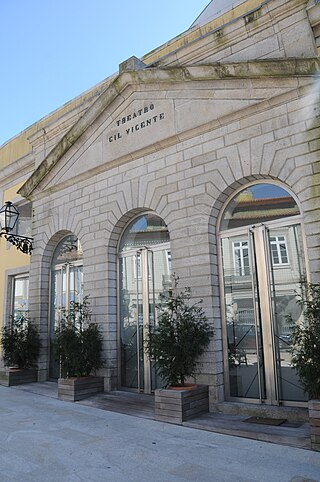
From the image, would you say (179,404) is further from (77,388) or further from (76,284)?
(76,284)

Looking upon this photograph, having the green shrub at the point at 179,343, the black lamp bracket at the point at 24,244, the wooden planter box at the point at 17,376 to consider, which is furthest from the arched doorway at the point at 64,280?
the green shrub at the point at 179,343

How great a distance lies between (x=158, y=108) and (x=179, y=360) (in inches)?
196

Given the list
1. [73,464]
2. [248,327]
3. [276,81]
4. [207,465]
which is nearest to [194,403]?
[248,327]

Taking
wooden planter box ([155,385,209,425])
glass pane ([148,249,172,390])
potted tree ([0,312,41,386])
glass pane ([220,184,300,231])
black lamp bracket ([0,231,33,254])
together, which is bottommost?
wooden planter box ([155,385,209,425])

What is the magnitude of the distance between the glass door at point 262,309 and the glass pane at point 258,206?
0.54 feet

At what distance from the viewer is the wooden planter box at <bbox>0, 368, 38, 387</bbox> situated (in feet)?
31.1

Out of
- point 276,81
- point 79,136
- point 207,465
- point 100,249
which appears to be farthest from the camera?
point 79,136

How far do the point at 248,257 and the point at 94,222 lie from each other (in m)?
3.87

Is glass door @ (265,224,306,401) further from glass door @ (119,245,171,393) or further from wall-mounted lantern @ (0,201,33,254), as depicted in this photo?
wall-mounted lantern @ (0,201,33,254)

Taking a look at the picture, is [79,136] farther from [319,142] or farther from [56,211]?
[319,142]

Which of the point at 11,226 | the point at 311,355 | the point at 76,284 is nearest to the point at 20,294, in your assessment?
the point at 11,226

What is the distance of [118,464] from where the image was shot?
4.20 metres

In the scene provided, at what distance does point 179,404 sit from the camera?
5781 millimetres

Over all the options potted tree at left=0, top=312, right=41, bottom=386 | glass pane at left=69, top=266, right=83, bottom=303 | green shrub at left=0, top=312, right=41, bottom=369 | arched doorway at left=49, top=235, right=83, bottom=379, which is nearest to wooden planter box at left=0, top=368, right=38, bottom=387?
potted tree at left=0, top=312, right=41, bottom=386
